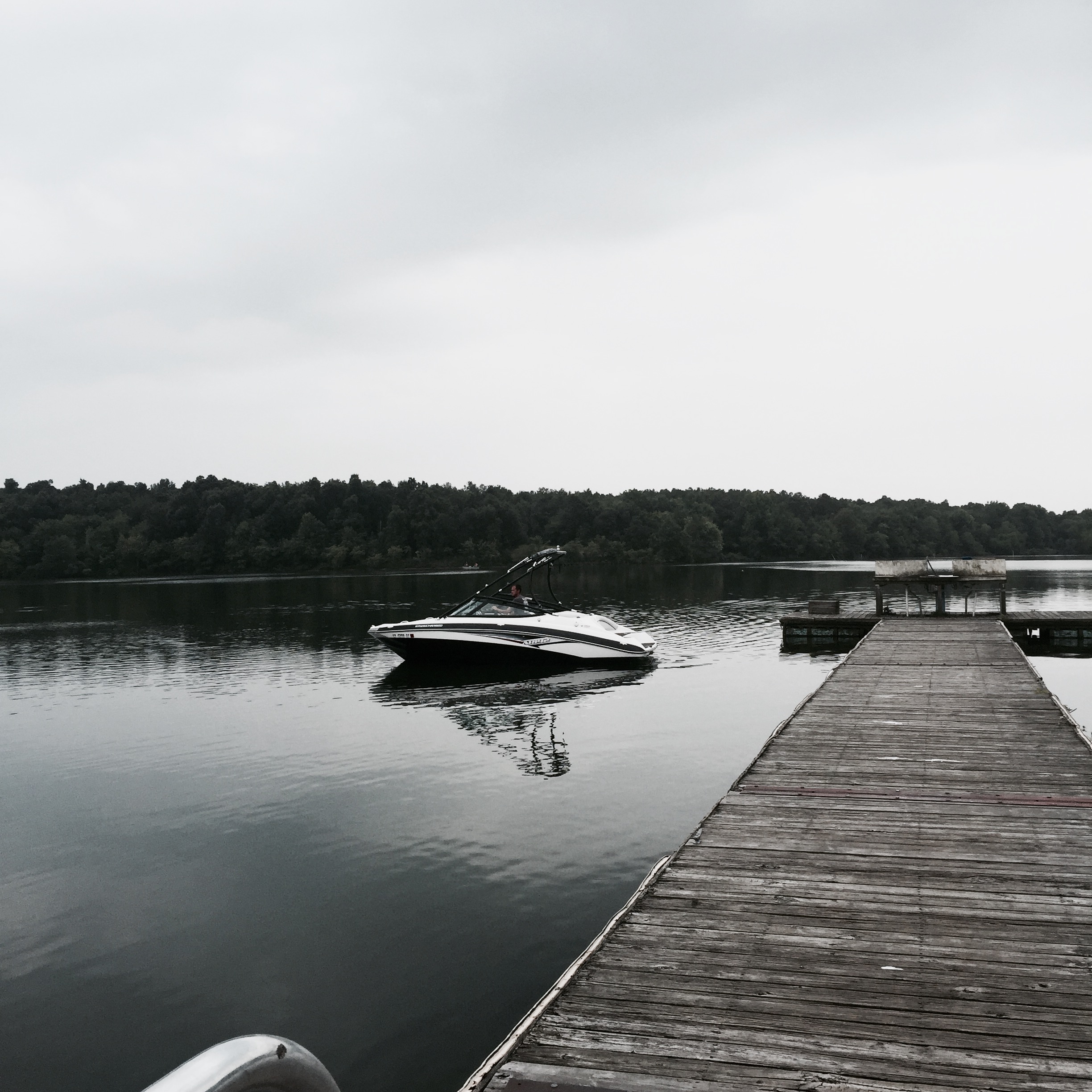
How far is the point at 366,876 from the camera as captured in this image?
11211mm

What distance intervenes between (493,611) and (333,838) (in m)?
15.8

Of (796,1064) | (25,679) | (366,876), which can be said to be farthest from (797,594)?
(796,1064)

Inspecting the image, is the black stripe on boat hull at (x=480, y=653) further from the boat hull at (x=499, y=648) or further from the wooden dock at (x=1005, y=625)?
the wooden dock at (x=1005, y=625)

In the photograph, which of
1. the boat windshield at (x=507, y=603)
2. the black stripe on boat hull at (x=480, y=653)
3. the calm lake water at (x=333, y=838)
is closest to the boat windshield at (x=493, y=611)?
the boat windshield at (x=507, y=603)

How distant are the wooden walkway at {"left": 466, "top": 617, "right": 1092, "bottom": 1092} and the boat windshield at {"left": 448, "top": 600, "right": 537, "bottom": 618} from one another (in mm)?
17523

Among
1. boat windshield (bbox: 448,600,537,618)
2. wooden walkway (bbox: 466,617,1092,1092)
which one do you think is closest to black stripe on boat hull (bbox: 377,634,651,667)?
boat windshield (bbox: 448,600,537,618)

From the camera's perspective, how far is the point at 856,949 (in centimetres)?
582

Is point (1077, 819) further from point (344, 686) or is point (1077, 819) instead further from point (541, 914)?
point (344, 686)

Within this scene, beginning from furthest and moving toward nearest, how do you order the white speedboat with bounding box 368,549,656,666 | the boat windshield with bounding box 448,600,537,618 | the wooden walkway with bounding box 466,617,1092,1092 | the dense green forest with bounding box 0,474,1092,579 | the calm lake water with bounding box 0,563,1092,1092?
the dense green forest with bounding box 0,474,1092,579 < the boat windshield with bounding box 448,600,537,618 < the white speedboat with bounding box 368,549,656,666 < the calm lake water with bounding box 0,563,1092,1092 < the wooden walkway with bounding box 466,617,1092,1092

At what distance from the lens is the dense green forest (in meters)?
136

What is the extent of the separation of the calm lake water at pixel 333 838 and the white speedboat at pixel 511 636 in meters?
0.87

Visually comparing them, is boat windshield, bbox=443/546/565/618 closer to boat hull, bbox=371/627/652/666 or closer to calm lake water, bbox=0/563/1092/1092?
boat hull, bbox=371/627/652/666

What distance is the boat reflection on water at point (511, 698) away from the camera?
18.2 metres

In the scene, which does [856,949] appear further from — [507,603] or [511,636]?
[507,603]
